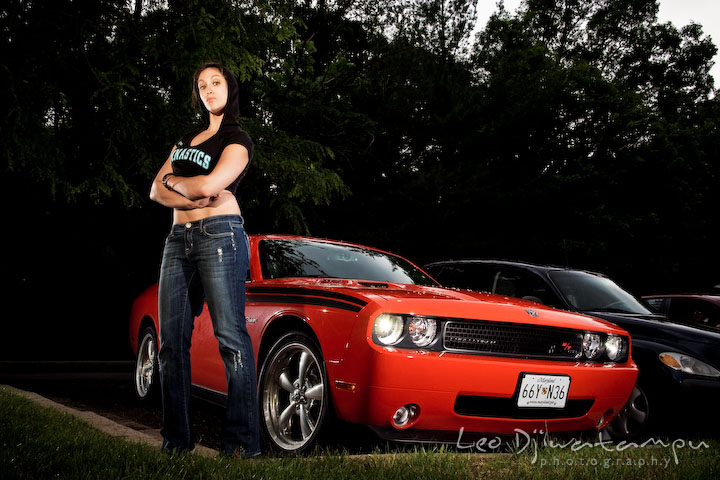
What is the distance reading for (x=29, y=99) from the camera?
8891 mm

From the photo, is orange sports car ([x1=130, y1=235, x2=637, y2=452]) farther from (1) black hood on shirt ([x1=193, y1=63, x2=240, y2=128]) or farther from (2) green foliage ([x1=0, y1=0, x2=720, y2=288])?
(2) green foliage ([x1=0, y1=0, x2=720, y2=288])

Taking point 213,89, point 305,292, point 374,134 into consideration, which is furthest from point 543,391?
point 374,134

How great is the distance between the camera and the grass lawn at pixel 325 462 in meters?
2.67

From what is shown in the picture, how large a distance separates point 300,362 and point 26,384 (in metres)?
4.40

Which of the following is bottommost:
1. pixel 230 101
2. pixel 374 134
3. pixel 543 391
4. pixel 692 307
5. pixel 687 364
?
pixel 692 307

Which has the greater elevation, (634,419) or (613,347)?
(613,347)

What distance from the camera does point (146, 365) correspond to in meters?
5.90

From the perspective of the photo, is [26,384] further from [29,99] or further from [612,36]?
[612,36]

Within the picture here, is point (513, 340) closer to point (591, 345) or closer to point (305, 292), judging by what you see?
point (591, 345)

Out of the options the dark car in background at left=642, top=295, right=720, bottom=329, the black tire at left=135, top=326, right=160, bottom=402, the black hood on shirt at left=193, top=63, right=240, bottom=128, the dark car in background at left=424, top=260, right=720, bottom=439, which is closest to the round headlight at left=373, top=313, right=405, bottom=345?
the black hood on shirt at left=193, top=63, right=240, bottom=128

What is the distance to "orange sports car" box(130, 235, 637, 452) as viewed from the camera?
129 inches

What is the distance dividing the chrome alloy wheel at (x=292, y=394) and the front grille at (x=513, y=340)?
74 centimetres

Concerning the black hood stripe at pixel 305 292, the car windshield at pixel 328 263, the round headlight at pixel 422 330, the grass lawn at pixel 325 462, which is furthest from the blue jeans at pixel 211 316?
the car windshield at pixel 328 263

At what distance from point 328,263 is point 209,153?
1.73 m
